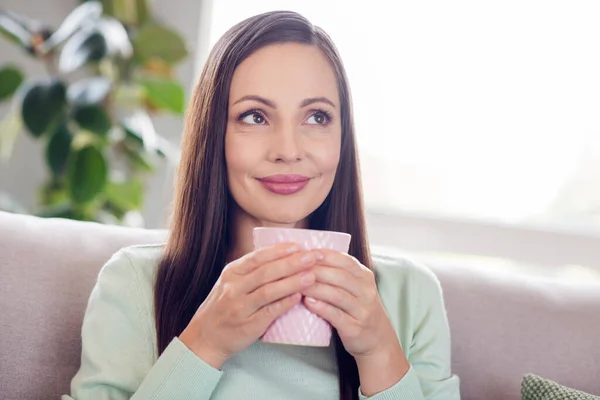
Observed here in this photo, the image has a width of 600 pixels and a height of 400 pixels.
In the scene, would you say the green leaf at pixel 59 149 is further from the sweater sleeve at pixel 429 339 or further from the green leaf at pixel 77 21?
the sweater sleeve at pixel 429 339

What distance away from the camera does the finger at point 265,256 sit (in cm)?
83

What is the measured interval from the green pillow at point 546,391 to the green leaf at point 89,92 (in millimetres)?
1555

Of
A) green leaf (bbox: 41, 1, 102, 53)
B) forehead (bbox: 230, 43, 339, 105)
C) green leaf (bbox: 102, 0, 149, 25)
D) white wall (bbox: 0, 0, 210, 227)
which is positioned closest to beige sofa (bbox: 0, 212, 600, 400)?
forehead (bbox: 230, 43, 339, 105)

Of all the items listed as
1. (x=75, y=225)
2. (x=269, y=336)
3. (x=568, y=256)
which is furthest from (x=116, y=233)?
(x=568, y=256)

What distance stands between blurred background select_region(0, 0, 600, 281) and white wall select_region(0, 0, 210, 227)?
0.88ft

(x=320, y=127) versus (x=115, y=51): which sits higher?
(x=115, y=51)

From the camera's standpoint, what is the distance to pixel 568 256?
2.36 meters

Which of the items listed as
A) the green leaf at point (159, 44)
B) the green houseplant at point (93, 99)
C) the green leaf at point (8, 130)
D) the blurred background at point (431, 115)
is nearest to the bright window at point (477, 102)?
the blurred background at point (431, 115)

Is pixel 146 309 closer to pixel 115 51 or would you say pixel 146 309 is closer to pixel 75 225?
pixel 75 225

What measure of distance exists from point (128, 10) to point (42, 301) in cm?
153

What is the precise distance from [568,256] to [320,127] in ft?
5.06

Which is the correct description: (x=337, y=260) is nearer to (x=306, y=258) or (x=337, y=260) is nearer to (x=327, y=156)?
(x=306, y=258)

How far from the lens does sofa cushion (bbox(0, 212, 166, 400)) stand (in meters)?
1.14

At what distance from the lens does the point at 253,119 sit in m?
1.08
